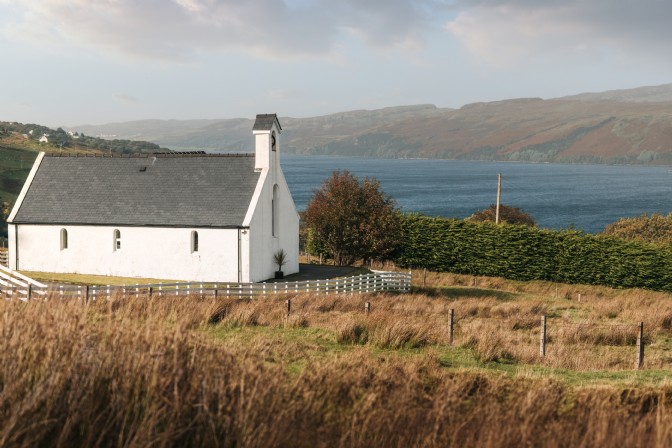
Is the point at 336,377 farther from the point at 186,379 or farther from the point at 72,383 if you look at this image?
the point at 72,383

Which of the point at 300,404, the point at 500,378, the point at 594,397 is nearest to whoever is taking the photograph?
the point at 300,404

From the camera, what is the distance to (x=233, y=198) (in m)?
36.3

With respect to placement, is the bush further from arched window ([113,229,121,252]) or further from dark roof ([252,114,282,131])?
arched window ([113,229,121,252])

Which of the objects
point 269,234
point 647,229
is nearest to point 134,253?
point 269,234

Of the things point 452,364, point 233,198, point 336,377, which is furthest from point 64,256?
point 336,377

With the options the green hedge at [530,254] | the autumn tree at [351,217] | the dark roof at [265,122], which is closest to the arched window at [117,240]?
the dark roof at [265,122]

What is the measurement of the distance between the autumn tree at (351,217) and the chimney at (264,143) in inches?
277

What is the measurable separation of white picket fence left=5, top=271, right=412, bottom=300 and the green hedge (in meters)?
10.6

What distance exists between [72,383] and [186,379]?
1.12 metres

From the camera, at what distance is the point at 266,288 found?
31.2m

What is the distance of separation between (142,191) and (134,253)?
3.80 m

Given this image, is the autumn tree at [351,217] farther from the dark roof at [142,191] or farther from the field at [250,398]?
the field at [250,398]

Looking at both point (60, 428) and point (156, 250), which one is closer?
point (60, 428)

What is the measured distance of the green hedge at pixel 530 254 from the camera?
43.9 m
